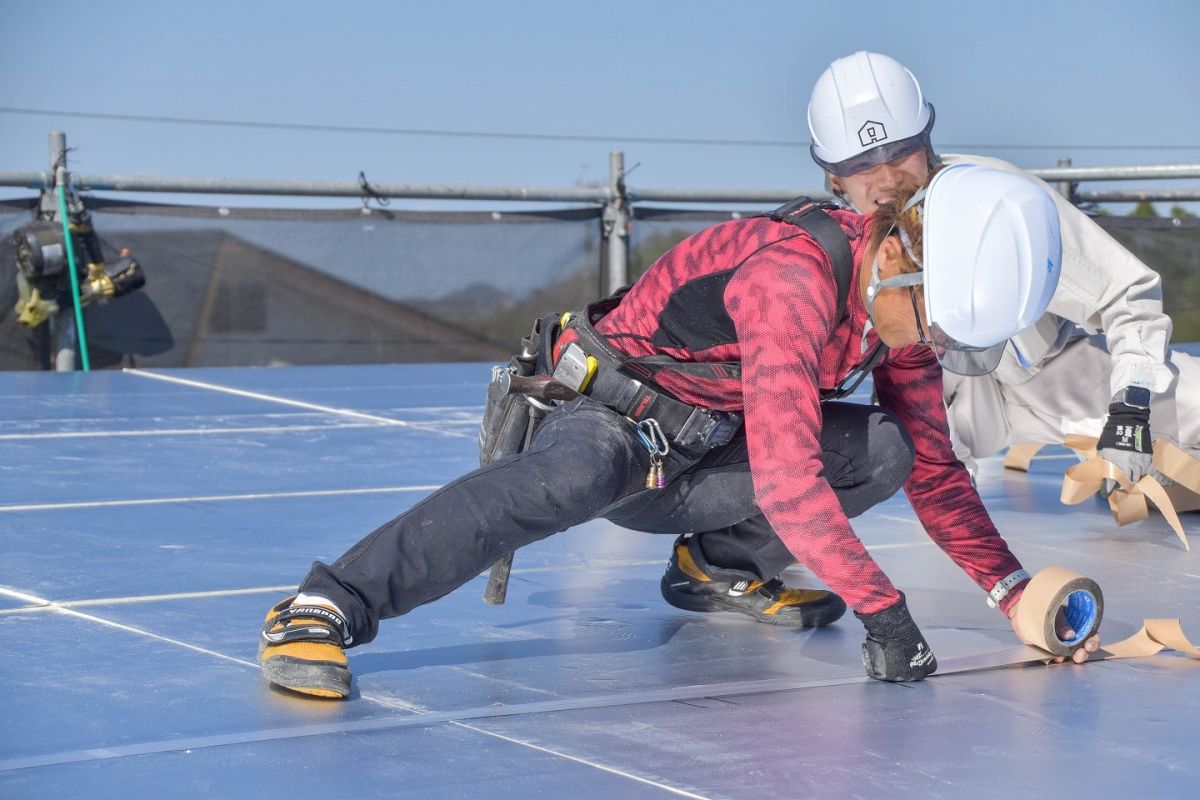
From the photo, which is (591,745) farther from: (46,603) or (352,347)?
(352,347)

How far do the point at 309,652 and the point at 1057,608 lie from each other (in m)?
1.43

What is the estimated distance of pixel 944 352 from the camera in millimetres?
2787

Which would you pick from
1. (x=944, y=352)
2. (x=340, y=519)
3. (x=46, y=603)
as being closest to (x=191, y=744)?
(x=46, y=603)

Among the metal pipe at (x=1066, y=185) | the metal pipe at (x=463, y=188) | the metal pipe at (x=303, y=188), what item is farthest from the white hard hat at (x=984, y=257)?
the metal pipe at (x=1066, y=185)

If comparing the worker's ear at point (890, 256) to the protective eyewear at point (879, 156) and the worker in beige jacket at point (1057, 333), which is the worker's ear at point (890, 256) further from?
the protective eyewear at point (879, 156)

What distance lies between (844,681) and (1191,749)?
0.65 metres

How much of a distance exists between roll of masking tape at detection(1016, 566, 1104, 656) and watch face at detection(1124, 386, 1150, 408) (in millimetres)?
966

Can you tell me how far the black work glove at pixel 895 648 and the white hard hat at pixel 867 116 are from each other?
5.97ft

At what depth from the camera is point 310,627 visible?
268cm

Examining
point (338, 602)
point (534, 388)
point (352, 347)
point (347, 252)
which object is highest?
point (347, 252)

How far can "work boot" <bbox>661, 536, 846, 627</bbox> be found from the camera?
134 inches

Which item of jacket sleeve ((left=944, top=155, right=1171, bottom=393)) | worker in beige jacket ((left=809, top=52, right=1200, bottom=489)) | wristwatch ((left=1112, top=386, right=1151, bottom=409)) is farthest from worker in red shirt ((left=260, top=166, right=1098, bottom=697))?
jacket sleeve ((left=944, top=155, right=1171, bottom=393))

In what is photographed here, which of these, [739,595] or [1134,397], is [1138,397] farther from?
[739,595]

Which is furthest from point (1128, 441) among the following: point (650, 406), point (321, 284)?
point (321, 284)
